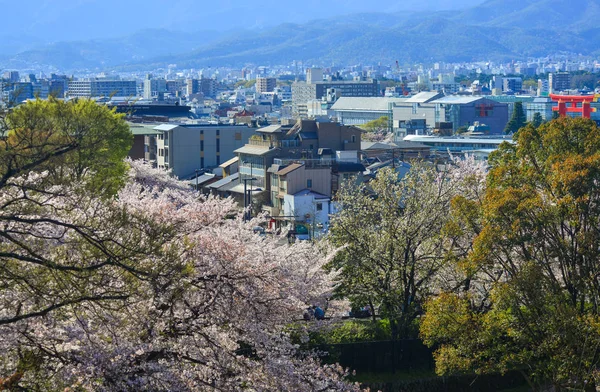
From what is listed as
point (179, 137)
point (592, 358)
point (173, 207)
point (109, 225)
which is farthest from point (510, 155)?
point (179, 137)

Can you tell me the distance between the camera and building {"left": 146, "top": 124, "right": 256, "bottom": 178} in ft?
141

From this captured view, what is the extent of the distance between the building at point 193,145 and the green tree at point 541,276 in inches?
1183

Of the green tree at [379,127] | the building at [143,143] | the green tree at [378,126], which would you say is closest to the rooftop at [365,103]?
the green tree at [379,127]

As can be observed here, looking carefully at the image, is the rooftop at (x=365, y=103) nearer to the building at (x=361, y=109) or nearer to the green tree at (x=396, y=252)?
the building at (x=361, y=109)

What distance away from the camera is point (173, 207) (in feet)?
39.3

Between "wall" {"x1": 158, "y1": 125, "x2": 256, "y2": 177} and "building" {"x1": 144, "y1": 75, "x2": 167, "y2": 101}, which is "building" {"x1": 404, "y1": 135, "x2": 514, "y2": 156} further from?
"building" {"x1": 144, "y1": 75, "x2": 167, "y2": 101}

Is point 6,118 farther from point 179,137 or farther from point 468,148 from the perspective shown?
point 468,148

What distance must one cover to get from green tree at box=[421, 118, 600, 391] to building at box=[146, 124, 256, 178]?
98.6 feet

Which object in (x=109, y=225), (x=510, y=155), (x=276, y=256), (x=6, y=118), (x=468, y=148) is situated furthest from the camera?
(x=468, y=148)

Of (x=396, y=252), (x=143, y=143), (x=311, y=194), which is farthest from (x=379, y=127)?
(x=396, y=252)

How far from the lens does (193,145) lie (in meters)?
44.0

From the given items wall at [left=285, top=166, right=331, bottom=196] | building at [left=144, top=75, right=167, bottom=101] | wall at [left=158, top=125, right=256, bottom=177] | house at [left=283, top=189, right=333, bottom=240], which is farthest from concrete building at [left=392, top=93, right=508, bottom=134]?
building at [left=144, top=75, right=167, bottom=101]

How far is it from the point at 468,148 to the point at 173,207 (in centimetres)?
5076

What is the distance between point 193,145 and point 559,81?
137822 millimetres
